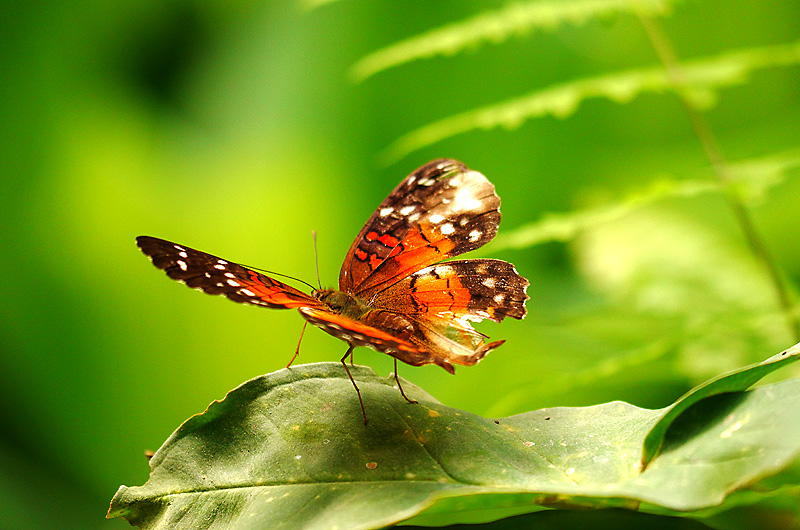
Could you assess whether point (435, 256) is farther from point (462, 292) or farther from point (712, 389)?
point (712, 389)

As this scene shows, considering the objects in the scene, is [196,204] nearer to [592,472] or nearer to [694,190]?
[694,190]

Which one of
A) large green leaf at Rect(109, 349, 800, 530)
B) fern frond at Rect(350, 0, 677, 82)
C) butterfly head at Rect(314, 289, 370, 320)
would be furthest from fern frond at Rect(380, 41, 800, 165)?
large green leaf at Rect(109, 349, 800, 530)

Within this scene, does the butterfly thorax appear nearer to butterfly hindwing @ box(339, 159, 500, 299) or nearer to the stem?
butterfly hindwing @ box(339, 159, 500, 299)

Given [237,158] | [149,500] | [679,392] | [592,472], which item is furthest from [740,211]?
[237,158]

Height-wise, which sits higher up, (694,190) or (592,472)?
(694,190)

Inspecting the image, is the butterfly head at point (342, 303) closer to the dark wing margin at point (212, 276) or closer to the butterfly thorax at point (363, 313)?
the butterfly thorax at point (363, 313)

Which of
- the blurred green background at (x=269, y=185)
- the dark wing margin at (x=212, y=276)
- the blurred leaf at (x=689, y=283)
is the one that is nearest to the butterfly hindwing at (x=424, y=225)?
the dark wing margin at (x=212, y=276)

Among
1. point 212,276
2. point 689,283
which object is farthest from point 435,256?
point 689,283

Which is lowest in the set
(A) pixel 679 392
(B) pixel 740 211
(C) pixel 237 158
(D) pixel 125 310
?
(A) pixel 679 392
